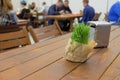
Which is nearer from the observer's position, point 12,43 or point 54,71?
point 54,71

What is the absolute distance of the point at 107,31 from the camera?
1.68m

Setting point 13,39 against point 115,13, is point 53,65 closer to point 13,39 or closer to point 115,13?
point 13,39

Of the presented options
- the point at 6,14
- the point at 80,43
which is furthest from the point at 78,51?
the point at 6,14

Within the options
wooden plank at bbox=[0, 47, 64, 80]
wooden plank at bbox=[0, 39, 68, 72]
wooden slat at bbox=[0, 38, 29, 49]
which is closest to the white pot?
wooden plank at bbox=[0, 47, 64, 80]

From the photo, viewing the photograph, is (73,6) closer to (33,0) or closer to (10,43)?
(33,0)

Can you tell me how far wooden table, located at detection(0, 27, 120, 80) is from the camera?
3.78ft

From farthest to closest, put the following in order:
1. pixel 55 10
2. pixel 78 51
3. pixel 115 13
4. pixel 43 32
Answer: pixel 55 10 < pixel 115 13 < pixel 43 32 < pixel 78 51

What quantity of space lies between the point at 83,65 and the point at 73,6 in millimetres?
8553

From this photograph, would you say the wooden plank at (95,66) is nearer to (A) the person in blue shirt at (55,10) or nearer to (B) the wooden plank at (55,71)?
(B) the wooden plank at (55,71)

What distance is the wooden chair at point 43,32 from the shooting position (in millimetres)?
2238

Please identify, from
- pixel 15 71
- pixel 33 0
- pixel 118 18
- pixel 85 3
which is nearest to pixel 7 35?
pixel 15 71

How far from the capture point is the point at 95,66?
4.31ft

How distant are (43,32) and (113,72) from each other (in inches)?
52.6

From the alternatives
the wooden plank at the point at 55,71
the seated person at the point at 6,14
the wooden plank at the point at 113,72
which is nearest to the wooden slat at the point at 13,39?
the wooden plank at the point at 55,71
